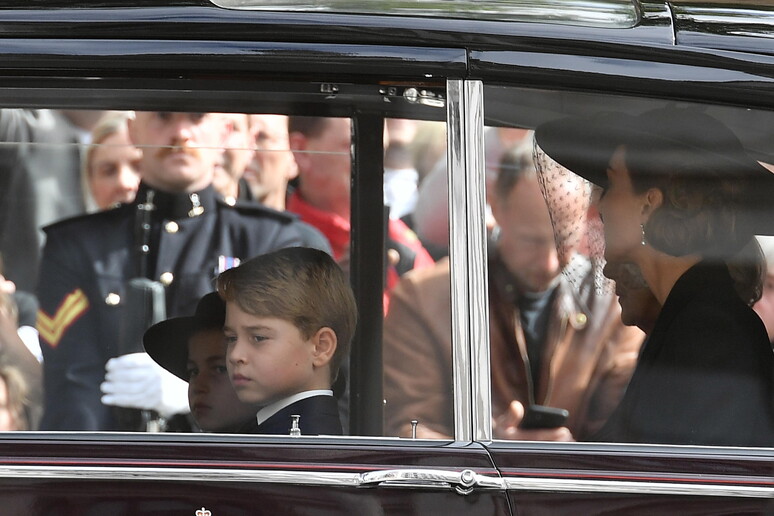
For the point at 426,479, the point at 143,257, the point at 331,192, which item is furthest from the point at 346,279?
the point at 426,479

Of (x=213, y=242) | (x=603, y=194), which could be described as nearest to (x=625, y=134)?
(x=603, y=194)

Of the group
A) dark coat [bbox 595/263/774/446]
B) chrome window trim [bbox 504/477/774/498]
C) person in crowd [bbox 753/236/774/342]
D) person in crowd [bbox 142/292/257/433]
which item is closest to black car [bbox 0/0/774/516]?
chrome window trim [bbox 504/477/774/498]

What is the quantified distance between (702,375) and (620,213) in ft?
1.35

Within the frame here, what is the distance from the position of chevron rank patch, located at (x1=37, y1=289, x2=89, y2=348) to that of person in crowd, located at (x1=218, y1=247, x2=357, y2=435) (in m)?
0.34

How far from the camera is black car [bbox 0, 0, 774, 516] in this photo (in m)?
2.31

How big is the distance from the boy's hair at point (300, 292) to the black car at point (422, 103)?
43 cm

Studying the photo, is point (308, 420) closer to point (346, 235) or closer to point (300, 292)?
point (300, 292)

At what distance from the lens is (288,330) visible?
278 cm

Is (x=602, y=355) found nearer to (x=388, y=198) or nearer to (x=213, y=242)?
(x=388, y=198)

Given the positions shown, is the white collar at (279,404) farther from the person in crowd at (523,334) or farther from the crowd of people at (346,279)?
the person in crowd at (523,334)

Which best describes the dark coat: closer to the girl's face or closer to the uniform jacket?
the girl's face

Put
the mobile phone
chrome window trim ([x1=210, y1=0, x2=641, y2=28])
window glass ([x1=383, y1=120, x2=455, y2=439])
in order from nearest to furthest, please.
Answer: chrome window trim ([x1=210, y1=0, x2=641, y2=28]) < window glass ([x1=383, y1=120, x2=455, y2=439]) < the mobile phone

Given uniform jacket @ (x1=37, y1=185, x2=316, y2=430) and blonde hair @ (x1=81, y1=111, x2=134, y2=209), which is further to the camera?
uniform jacket @ (x1=37, y1=185, x2=316, y2=430)

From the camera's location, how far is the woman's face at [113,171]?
2789 mm
